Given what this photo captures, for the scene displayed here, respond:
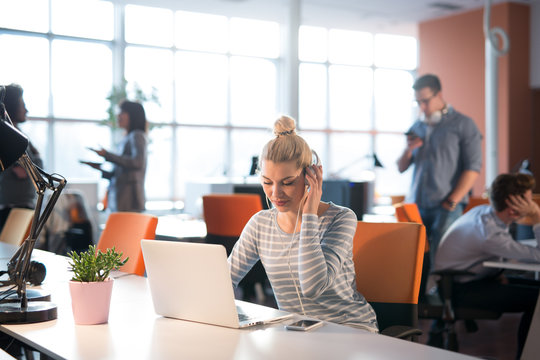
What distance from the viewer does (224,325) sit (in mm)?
1590

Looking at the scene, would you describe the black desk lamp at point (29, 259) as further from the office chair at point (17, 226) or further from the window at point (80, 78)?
the window at point (80, 78)

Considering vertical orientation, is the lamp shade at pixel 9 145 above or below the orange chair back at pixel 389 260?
above

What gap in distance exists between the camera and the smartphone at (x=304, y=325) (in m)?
1.56

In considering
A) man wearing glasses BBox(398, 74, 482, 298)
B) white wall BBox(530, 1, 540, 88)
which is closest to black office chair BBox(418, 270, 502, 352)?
man wearing glasses BBox(398, 74, 482, 298)

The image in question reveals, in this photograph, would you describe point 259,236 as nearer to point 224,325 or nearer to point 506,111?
point 224,325

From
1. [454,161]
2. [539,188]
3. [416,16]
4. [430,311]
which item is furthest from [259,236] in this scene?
[416,16]

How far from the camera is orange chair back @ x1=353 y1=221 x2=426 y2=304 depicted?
2072mm

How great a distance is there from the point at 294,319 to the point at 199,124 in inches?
359

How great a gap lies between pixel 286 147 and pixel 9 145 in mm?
865

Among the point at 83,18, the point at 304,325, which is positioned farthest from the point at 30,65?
the point at 304,325

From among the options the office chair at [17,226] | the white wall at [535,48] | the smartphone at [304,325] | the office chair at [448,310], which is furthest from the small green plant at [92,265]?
the white wall at [535,48]

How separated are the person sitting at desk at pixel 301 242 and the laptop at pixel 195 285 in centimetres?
23

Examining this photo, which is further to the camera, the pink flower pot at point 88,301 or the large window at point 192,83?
the large window at point 192,83

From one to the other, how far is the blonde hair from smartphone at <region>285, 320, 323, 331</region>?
57cm
